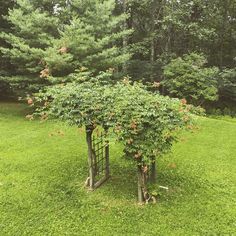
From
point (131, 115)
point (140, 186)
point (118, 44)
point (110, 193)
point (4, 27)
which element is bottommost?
point (110, 193)

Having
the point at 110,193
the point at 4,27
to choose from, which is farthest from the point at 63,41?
the point at 110,193

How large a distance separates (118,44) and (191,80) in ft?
21.8

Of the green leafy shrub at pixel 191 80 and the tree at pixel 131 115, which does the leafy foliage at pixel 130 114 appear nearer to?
the tree at pixel 131 115

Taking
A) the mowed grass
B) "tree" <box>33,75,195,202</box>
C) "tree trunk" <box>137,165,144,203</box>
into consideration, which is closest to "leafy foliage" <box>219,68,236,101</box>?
the mowed grass

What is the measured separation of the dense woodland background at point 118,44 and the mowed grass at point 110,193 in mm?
Result: 2515

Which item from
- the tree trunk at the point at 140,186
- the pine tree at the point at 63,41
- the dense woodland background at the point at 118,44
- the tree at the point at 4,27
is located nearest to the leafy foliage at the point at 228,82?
the dense woodland background at the point at 118,44

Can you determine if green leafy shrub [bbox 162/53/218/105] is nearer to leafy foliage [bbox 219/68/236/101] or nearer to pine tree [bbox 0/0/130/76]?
leafy foliage [bbox 219/68/236/101]

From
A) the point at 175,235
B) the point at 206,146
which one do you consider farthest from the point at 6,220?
the point at 206,146

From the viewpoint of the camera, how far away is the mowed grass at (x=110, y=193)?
6.79 m

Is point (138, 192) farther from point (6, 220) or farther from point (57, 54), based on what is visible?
point (57, 54)

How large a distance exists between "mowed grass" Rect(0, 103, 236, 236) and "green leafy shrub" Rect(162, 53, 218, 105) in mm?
5207

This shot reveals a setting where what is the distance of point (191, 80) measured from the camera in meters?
16.6

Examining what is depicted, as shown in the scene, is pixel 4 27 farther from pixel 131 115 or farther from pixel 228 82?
pixel 131 115

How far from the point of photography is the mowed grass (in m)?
6.79
